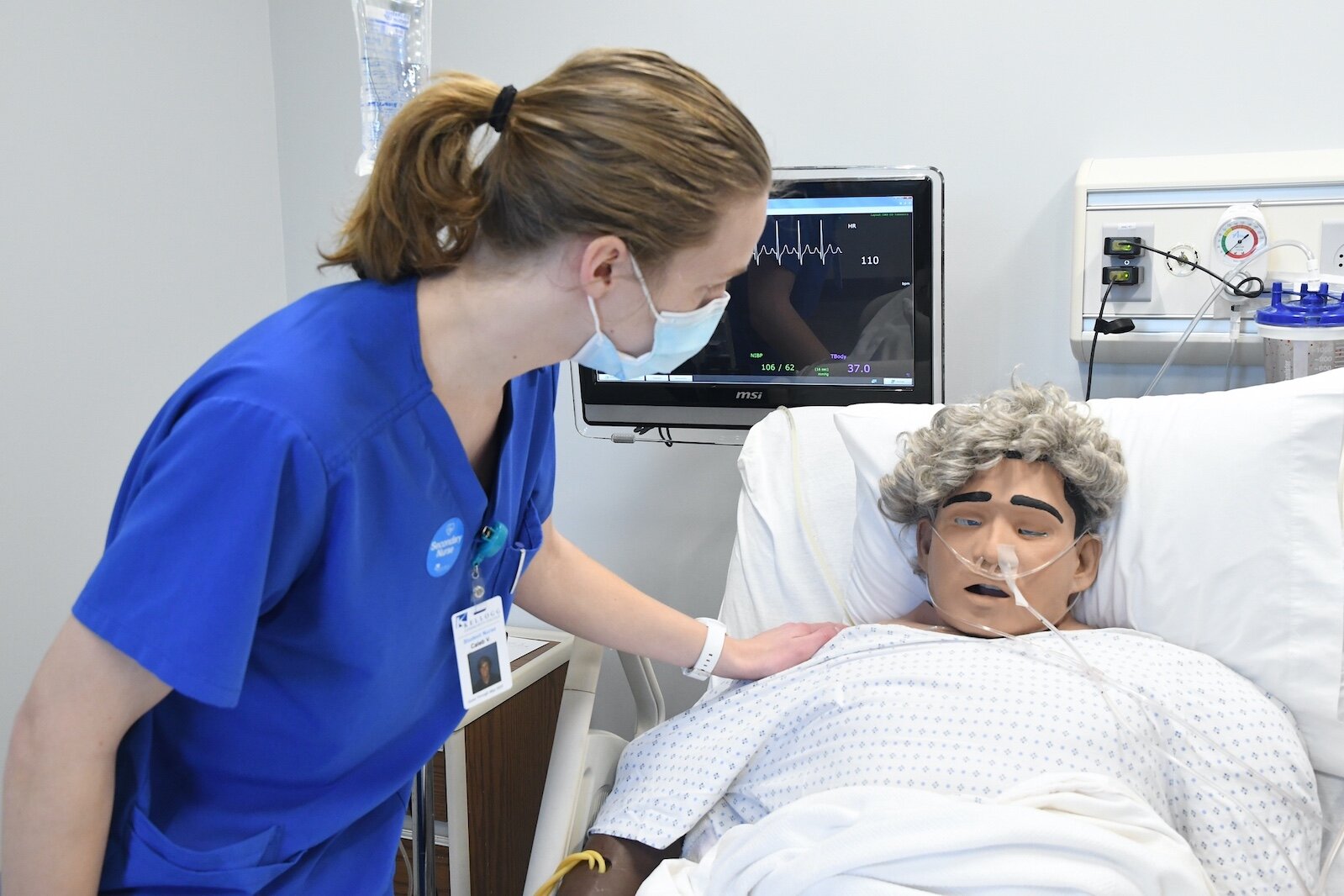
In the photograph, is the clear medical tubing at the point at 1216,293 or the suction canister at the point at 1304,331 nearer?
the suction canister at the point at 1304,331

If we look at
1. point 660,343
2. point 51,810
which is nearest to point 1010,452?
point 660,343

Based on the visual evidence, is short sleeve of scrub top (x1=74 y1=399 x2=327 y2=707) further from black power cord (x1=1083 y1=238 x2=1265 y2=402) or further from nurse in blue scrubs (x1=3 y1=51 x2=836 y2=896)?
black power cord (x1=1083 y1=238 x2=1265 y2=402)

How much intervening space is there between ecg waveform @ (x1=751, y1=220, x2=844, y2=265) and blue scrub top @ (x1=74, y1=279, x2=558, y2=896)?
0.77 m

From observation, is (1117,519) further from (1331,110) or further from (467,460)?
(467,460)

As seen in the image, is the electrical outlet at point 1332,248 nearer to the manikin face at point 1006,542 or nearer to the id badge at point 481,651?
the manikin face at point 1006,542

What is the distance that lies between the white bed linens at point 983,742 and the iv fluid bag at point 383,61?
878 mm

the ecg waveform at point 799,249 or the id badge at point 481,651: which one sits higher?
the ecg waveform at point 799,249


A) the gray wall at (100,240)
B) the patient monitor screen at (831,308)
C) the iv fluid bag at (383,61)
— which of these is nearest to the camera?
the iv fluid bag at (383,61)

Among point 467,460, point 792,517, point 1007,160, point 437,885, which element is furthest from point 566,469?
point 467,460

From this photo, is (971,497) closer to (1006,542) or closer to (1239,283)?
(1006,542)

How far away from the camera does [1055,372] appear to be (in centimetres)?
190

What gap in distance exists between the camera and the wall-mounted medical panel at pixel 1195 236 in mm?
1646

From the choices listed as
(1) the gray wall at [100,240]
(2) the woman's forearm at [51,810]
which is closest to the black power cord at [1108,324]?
(2) the woman's forearm at [51,810]

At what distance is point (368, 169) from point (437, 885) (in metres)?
1.11
